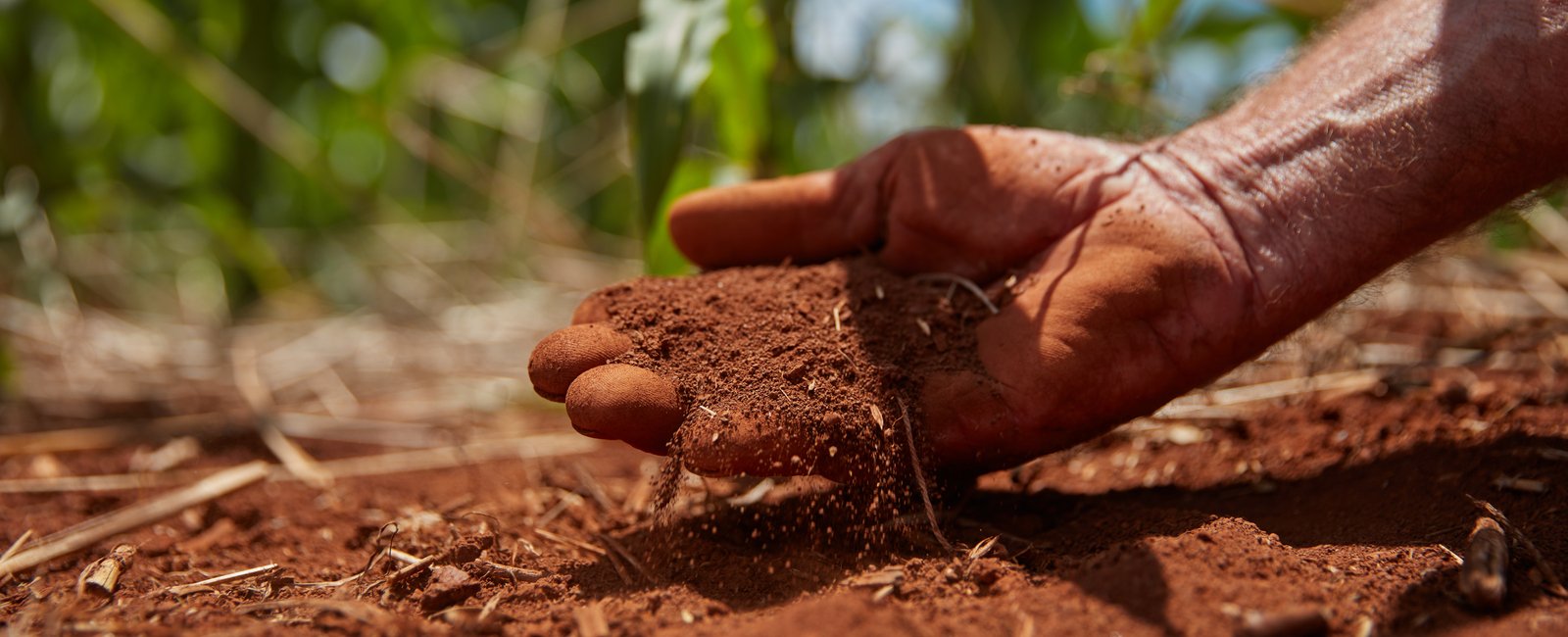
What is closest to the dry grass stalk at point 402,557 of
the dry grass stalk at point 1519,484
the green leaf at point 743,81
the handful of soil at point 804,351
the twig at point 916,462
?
the handful of soil at point 804,351

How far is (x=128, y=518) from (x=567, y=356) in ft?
2.70

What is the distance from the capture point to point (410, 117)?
15.4ft

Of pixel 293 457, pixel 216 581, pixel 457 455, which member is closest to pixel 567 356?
pixel 216 581

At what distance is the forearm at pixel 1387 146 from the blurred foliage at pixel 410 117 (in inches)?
22.2

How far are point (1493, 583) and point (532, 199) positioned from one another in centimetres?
314

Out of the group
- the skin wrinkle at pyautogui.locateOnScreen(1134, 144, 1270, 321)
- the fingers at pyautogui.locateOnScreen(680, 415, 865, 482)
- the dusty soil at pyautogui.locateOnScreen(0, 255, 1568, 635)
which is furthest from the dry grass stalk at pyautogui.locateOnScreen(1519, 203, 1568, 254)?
the fingers at pyautogui.locateOnScreen(680, 415, 865, 482)

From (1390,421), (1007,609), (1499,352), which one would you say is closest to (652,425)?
(1007,609)

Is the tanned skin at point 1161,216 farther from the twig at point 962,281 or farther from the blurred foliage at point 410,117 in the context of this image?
the blurred foliage at point 410,117

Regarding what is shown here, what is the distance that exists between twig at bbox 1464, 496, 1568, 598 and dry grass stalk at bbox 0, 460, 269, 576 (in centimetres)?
180

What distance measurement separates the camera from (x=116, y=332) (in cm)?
→ 330

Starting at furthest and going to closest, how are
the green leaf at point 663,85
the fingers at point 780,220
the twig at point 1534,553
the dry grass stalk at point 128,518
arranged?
1. the green leaf at point 663,85
2. the fingers at point 780,220
3. the dry grass stalk at point 128,518
4. the twig at point 1534,553

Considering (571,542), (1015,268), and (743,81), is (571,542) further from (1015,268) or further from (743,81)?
(743,81)

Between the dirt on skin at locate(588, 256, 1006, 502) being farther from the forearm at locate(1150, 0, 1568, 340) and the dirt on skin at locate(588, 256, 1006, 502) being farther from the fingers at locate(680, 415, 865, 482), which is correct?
the forearm at locate(1150, 0, 1568, 340)

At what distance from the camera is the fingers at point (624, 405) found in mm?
1240
